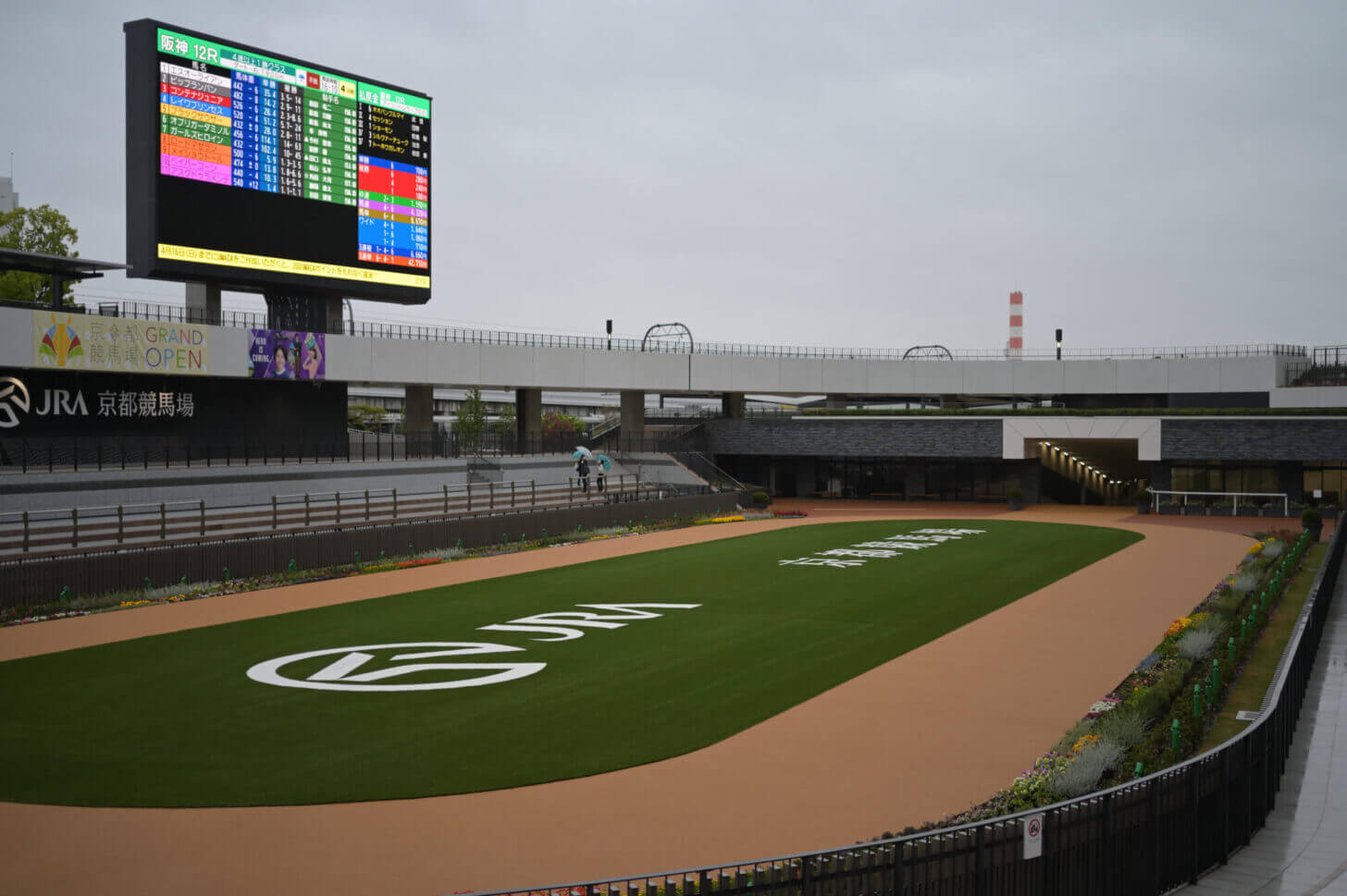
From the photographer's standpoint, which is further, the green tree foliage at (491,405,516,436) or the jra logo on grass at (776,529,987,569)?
the green tree foliage at (491,405,516,436)

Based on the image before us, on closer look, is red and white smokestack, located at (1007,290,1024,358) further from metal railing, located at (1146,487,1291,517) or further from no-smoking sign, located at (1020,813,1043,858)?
no-smoking sign, located at (1020,813,1043,858)

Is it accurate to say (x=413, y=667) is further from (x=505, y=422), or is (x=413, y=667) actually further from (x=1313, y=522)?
(x=505, y=422)

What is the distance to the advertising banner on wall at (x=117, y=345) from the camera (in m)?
34.5

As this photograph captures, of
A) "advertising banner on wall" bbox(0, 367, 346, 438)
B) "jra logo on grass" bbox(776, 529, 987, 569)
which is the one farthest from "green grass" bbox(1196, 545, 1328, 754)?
"advertising banner on wall" bbox(0, 367, 346, 438)

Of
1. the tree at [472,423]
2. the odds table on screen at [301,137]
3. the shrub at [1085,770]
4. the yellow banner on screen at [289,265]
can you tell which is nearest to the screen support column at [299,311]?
the yellow banner on screen at [289,265]

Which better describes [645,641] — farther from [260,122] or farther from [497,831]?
[260,122]

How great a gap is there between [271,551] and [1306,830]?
2576 centimetres

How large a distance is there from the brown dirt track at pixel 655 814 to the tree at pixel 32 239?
1806 inches

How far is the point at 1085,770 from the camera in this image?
38.8 ft

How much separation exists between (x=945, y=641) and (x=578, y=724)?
346 inches

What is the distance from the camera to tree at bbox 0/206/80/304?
5009 centimetres

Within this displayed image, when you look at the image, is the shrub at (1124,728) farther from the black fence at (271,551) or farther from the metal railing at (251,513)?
the metal railing at (251,513)

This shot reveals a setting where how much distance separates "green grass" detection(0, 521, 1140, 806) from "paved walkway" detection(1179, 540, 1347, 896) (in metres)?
6.52

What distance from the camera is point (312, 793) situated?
12.5 meters
